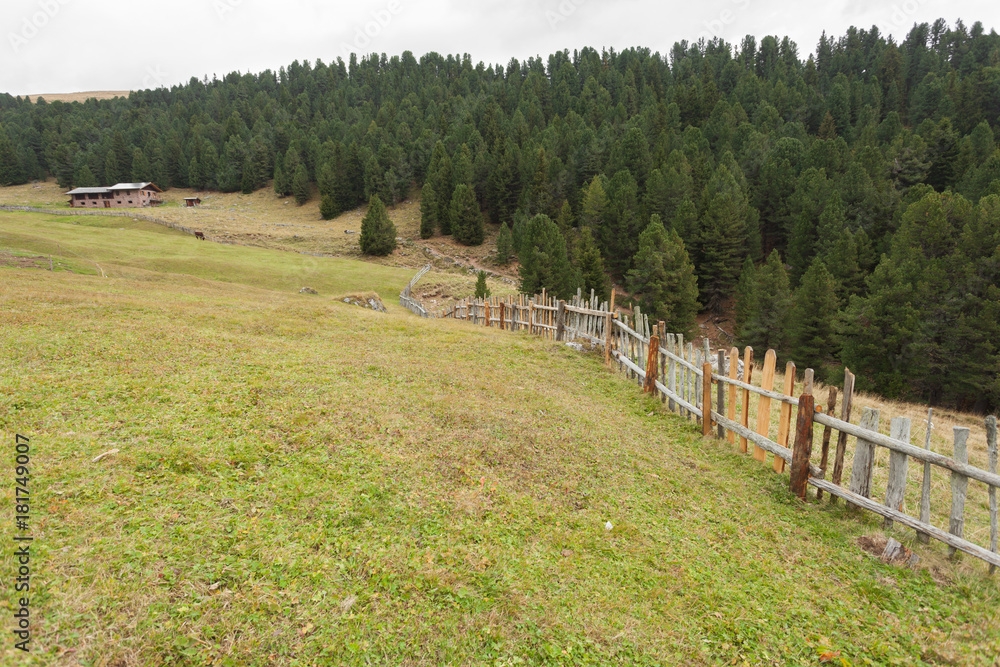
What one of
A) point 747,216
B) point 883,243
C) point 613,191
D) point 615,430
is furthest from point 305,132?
point 615,430

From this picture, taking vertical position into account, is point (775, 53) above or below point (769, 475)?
above

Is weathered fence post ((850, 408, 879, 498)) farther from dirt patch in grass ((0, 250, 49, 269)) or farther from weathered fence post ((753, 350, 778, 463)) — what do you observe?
dirt patch in grass ((0, 250, 49, 269))

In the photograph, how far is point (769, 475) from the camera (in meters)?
8.27

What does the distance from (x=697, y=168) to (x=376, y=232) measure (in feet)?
Answer: 142

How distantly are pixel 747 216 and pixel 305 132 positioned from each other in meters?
106

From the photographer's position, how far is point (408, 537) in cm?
580

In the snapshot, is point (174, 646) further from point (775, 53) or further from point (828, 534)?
point (775, 53)

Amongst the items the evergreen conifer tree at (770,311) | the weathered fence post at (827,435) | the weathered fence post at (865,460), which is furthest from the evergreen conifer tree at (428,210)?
the weathered fence post at (865,460)

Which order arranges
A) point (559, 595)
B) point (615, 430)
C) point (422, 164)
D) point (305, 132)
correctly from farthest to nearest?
1. point (305, 132)
2. point (422, 164)
3. point (615, 430)
4. point (559, 595)

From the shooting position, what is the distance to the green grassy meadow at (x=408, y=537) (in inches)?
176

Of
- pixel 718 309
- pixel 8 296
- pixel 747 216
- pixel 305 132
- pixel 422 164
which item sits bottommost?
pixel 718 309

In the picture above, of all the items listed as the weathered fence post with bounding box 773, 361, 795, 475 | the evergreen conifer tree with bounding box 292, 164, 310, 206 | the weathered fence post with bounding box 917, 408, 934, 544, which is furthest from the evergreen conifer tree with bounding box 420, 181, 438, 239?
the weathered fence post with bounding box 917, 408, 934, 544

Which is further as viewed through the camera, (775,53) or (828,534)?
(775,53)

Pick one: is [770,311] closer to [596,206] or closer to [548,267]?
[548,267]
